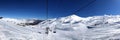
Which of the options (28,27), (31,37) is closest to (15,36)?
(31,37)

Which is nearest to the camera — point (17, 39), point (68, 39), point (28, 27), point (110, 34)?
point (28, 27)

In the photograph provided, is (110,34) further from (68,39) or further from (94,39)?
(68,39)

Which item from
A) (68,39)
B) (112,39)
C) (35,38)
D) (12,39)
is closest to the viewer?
(35,38)

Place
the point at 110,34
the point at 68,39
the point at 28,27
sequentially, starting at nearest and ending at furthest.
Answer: the point at 28,27 → the point at 68,39 → the point at 110,34

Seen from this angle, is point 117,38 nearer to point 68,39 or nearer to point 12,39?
point 68,39

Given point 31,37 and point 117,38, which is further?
point 117,38

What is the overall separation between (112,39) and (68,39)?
8.83 meters

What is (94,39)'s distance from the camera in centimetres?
2023

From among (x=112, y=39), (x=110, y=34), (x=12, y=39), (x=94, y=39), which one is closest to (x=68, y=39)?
(x=94, y=39)

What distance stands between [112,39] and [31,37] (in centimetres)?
1540

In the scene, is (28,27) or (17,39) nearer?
(28,27)

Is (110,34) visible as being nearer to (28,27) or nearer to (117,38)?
(117,38)

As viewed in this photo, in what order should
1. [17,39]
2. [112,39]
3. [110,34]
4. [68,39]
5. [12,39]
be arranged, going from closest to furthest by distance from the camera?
[12,39], [17,39], [68,39], [112,39], [110,34]

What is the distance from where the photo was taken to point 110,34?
25.7m
